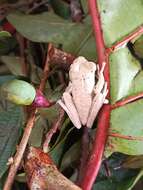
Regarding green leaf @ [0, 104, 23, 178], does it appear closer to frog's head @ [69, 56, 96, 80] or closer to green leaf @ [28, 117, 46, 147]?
green leaf @ [28, 117, 46, 147]

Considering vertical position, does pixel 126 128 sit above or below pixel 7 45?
below

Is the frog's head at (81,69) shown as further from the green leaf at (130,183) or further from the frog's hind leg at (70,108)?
the green leaf at (130,183)

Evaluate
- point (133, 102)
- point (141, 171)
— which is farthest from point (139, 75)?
point (141, 171)

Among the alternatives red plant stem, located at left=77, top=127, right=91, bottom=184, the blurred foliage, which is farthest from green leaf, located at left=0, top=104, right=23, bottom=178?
red plant stem, located at left=77, top=127, right=91, bottom=184

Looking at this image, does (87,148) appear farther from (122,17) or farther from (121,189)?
(122,17)

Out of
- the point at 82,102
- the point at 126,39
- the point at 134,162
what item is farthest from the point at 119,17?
the point at 134,162

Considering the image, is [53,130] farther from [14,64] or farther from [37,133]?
[14,64]
